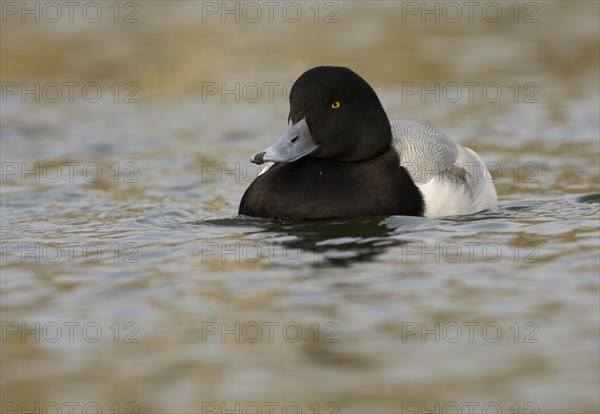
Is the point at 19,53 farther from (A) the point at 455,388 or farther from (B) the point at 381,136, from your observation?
(A) the point at 455,388

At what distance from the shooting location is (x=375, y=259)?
7.25 m

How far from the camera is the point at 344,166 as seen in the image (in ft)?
27.6

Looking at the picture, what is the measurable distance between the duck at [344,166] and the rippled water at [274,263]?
0.42 feet
